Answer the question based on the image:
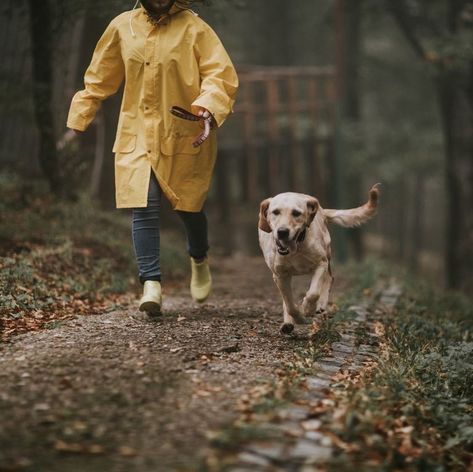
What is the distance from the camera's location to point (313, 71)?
55.0ft

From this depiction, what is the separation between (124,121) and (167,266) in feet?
14.7

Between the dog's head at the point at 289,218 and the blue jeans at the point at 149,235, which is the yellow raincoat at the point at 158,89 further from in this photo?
the dog's head at the point at 289,218

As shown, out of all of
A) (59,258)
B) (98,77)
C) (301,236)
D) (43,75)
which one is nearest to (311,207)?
(301,236)

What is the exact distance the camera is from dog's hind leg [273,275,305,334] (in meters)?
5.84

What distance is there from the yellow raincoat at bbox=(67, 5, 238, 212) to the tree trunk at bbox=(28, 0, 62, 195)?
136 inches

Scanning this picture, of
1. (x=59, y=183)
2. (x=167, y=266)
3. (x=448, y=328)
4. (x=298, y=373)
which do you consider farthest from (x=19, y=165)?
(x=298, y=373)

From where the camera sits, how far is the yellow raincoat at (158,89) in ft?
19.5

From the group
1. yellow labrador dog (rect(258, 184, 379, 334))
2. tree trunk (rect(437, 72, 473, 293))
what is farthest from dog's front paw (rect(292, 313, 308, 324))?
tree trunk (rect(437, 72, 473, 293))

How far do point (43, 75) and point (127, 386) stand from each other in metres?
6.24

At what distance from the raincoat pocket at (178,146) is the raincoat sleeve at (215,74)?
311mm

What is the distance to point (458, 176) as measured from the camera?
15.2 meters

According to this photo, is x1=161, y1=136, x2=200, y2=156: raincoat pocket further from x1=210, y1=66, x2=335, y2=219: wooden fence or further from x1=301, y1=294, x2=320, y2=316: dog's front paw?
x1=210, y1=66, x2=335, y2=219: wooden fence

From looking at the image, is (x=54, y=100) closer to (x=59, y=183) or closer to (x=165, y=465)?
(x=59, y=183)

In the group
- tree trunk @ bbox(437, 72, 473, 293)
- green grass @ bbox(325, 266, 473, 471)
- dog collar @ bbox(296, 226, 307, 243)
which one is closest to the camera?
green grass @ bbox(325, 266, 473, 471)
